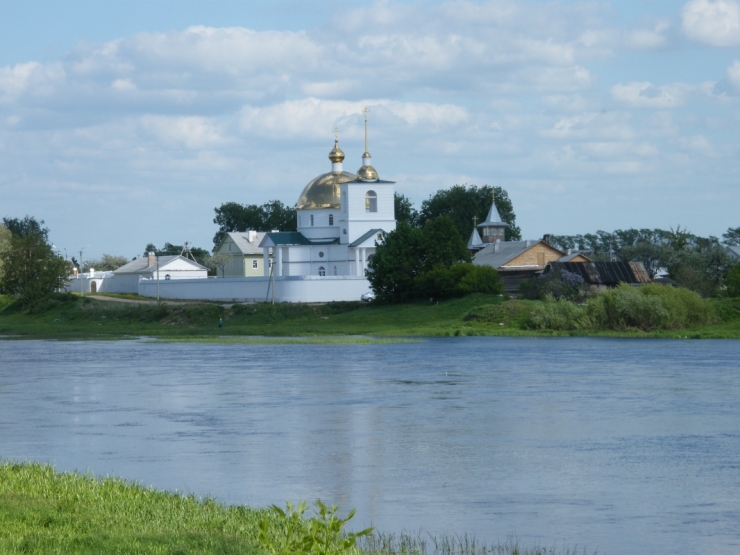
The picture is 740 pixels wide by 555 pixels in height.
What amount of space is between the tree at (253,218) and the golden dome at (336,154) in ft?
122

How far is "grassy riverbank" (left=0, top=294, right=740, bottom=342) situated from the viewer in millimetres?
60500

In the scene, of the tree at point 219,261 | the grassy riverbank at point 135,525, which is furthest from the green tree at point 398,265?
the grassy riverbank at point 135,525

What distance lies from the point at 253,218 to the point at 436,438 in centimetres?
12256

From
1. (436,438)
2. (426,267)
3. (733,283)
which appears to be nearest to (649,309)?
(733,283)

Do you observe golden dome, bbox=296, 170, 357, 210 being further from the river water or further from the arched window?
the river water

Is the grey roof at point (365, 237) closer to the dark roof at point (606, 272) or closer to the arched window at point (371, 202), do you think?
the arched window at point (371, 202)

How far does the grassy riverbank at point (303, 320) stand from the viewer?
60500 mm

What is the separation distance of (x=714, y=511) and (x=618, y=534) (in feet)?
6.16

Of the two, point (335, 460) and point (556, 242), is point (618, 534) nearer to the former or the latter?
point (335, 460)

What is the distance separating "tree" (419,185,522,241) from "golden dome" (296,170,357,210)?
101 ft

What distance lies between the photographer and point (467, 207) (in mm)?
128500

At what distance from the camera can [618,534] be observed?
44.0ft

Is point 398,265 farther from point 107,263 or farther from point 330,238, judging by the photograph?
point 107,263

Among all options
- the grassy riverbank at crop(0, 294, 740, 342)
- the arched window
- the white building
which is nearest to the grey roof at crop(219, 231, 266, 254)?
the white building
